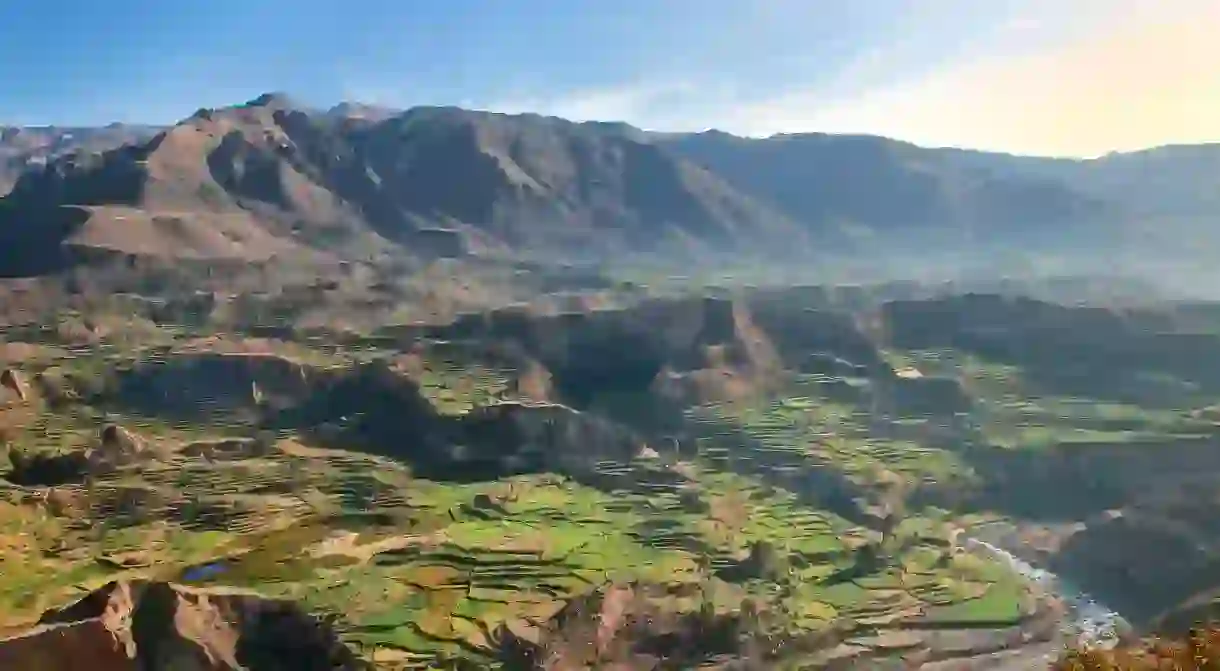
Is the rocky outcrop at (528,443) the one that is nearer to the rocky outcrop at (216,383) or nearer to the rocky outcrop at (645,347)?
the rocky outcrop at (645,347)

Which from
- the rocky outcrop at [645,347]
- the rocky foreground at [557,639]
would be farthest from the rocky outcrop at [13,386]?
the rocky foreground at [557,639]

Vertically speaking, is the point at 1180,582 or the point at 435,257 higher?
the point at 435,257

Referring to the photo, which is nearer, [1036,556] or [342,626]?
[342,626]

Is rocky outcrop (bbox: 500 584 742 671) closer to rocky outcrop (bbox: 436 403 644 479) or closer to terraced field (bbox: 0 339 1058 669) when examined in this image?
terraced field (bbox: 0 339 1058 669)

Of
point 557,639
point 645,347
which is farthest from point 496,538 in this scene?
point 645,347

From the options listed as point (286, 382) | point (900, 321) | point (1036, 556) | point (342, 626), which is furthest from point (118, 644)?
point (900, 321)

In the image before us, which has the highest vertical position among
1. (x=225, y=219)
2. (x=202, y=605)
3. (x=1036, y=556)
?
(x=225, y=219)

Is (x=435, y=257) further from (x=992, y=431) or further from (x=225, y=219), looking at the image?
(x=992, y=431)

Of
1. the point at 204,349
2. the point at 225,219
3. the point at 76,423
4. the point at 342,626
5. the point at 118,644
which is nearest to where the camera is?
the point at 118,644

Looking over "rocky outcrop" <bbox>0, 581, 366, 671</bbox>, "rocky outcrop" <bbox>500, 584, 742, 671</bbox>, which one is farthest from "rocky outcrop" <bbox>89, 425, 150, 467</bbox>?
"rocky outcrop" <bbox>500, 584, 742, 671</bbox>
